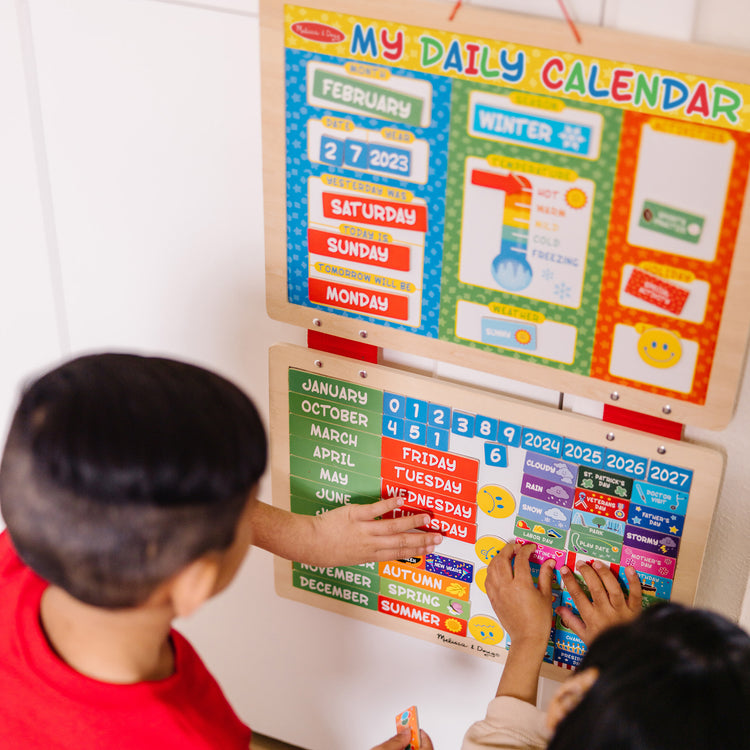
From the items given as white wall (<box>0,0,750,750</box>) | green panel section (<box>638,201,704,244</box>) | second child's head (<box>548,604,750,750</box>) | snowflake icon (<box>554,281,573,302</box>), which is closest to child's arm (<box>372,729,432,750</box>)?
white wall (<box>0,0,750,750</box>)

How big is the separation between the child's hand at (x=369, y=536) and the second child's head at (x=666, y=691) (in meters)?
0.46

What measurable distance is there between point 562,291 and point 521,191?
0.38ft

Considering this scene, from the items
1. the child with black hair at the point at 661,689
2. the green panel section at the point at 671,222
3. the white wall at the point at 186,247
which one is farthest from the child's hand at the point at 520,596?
the green panel section at the point at 671,222

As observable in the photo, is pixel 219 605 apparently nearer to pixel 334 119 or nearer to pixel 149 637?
pixel 149 637

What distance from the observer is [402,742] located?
4.21 ft

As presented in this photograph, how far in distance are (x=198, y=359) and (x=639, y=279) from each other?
655 mm

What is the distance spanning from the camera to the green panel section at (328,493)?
4.37 ft

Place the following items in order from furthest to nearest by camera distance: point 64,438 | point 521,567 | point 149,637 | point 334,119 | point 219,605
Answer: point 219,605, point 521,567, point 334,119, point 149,637, point 64,438

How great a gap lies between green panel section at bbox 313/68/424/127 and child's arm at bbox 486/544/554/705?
1.80 ft

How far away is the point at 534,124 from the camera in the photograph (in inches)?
39.2

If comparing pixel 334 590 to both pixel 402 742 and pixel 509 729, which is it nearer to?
pixel 402 742

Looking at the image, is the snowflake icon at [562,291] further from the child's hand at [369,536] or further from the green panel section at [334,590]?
the green panel section at [334,590]

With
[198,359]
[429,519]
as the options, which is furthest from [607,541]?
[198,359]

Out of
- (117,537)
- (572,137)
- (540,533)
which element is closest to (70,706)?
(117,537)
